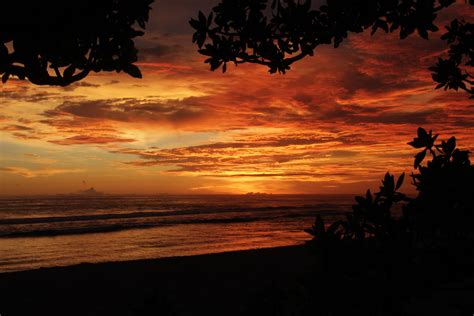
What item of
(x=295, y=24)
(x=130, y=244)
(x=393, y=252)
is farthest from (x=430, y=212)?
(x=130, y=244)

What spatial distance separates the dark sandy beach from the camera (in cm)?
245

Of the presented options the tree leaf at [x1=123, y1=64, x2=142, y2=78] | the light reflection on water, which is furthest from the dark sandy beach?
the light reflection on water

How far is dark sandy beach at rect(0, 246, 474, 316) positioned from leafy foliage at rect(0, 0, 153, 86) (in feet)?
6.26

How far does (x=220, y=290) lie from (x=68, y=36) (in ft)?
31.8

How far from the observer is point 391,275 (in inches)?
96.0

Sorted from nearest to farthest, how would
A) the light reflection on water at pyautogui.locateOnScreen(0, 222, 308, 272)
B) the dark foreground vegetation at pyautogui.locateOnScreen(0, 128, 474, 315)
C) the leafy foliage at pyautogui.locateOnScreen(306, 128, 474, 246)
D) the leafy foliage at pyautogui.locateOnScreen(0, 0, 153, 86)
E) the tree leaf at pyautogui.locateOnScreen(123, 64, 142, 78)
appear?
the leafy foliage at pyautogui.locateOnScreen(0, 0, 153, 86), the dark foreground vegetation at pyautogui.locateOnScreen(0, 128, 474, 315), the leafy foliage at pyautogui.locateOnScreen(306, 128, 474, 246), the tree leaf at pyautogui.locateOnScreen(123, 64, 142, 78), the light reflection on water at pyautogui.locateOnScreen(0, 222, 308, 272)

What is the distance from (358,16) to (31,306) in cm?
1047

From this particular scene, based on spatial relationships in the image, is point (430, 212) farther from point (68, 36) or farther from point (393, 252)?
point (68, 36)

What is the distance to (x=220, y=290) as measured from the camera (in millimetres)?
11039

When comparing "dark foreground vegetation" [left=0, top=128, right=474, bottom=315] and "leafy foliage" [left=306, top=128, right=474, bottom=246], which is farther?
"leafy foliage" [left=306, top=128, right=474, bottom=246]

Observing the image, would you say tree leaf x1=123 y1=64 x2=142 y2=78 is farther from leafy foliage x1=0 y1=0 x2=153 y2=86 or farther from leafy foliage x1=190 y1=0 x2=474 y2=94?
leafy foliage x1=190 y1=0 x2=474 y2=94

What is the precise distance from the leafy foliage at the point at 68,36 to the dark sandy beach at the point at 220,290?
191 cm

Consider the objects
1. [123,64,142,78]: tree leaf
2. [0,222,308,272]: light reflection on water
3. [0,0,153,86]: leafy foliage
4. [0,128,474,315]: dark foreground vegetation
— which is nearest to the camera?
[0,0,153,86]: leafy foliage

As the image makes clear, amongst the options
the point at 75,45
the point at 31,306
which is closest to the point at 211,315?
the point at 31,306
